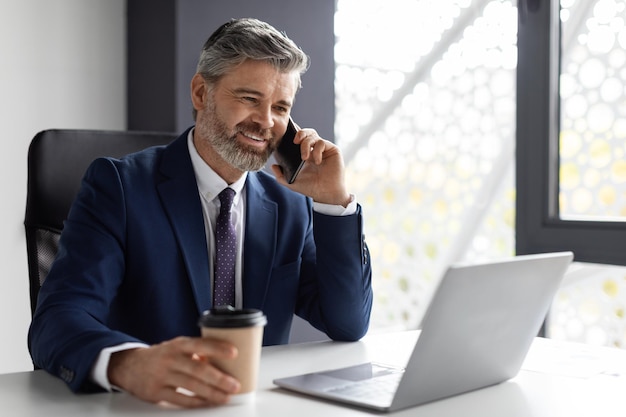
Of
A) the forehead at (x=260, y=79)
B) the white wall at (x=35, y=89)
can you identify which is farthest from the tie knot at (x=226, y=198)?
the white wall at (x=35, y=89)

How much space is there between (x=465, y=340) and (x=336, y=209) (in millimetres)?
624

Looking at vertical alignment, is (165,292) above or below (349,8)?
below

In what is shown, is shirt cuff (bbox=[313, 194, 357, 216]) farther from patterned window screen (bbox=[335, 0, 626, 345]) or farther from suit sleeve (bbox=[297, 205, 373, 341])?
patterned window screen (bbox=[335, 0, 626, 345])

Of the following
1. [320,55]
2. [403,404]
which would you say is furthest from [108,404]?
[320,55]

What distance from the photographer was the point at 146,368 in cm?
107

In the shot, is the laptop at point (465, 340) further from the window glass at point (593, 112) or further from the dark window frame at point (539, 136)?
the window glass at point (593, 112)

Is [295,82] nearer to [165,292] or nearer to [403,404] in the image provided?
[165,292]

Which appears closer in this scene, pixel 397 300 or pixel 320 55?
pixel 320 55

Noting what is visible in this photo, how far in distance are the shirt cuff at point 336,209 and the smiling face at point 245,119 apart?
0.19 meters

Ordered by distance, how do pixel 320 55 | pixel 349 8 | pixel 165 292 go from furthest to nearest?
pixel 349 8, pixel 320 55, pixel 165 292

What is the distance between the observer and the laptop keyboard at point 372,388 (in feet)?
3.64

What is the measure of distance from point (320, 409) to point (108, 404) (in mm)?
301

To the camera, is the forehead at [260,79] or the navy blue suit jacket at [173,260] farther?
the forehead at [260,79]

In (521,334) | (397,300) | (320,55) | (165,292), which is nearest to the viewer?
(521,334)
